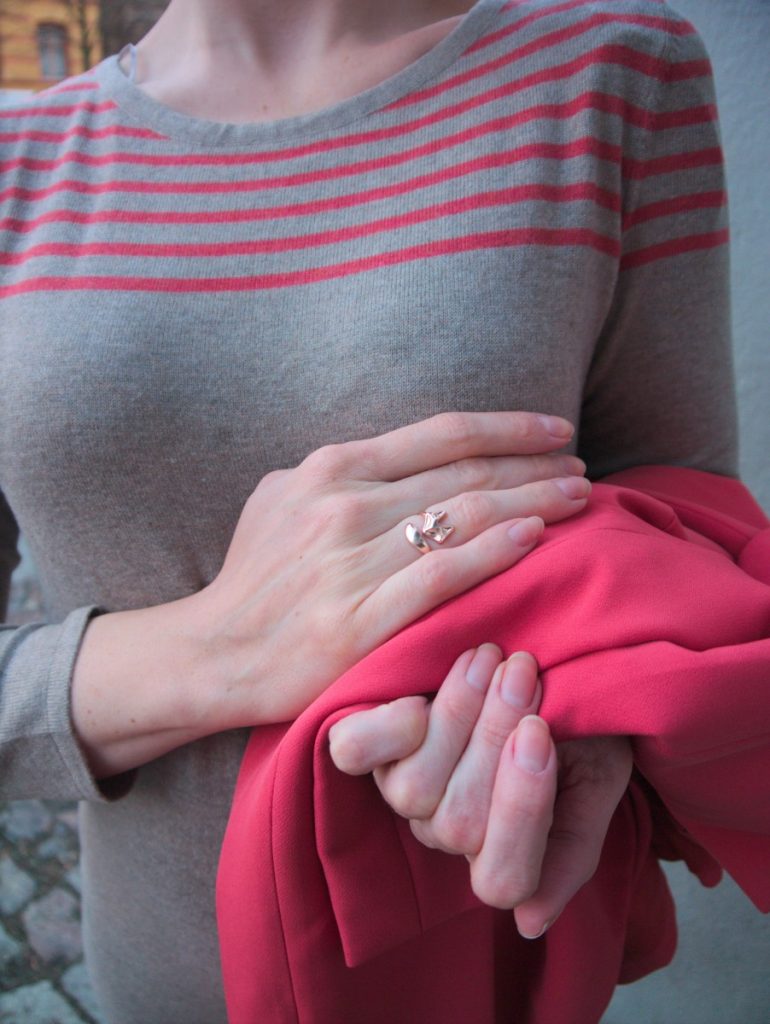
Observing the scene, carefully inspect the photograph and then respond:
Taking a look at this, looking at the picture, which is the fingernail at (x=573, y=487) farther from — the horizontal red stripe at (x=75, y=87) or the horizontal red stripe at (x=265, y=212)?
the horizontal red stripe at (x=75, y=87)

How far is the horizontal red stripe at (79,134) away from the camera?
0.93 m

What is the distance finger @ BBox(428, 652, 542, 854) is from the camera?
583 millimetres

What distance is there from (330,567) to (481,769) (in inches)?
9.2

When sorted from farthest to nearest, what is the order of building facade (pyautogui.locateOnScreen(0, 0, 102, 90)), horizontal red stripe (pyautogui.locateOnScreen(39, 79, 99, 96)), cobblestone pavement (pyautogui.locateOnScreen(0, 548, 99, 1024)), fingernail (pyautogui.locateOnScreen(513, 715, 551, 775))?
building facade (pyautogui.locateOnScreen(0, 0, 102, 90))
cobblestone pavement (pyautogui.locateOnScreen(0, 548, 99, 1024))
horizontal red stripe (pyautogui.locateOnScreen(39, 79, 99, 96))
fingernail (pyautogui.locateOnScreen(513, 715, 551, 775))

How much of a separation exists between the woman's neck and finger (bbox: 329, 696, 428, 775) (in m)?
0.73

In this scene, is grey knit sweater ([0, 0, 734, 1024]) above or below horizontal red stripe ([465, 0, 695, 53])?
below

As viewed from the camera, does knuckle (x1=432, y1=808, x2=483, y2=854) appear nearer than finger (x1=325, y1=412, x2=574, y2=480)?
Yes

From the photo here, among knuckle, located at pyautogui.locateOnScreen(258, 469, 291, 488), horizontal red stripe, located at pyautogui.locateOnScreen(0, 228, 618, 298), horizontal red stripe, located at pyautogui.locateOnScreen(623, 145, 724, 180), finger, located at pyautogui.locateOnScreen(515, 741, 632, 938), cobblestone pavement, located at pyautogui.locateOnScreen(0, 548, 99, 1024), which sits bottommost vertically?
cobblestone pavement, located at pyautogui.locateOnScreen(0, 548, 99, 1024)

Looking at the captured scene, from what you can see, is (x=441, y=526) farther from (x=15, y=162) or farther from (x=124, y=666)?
(x=15, y=162)

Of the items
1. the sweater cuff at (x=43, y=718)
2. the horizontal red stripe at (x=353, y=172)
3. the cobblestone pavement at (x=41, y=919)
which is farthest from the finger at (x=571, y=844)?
the cobblestone pavement at (x=41, y=919)

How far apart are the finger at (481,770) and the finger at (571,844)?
0.28 feet

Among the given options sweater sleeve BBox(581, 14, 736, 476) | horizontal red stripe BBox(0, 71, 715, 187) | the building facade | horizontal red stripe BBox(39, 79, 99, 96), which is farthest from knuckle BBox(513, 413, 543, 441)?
the building facade

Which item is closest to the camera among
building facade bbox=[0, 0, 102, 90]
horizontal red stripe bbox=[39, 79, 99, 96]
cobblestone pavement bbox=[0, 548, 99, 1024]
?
horizontal red stripe bbox=[39, 79, 99, 96]

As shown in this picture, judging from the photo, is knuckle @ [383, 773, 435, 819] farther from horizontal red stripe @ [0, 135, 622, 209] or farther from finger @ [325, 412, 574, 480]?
horizontal red stripe @ [0, 135, 622, 209]
